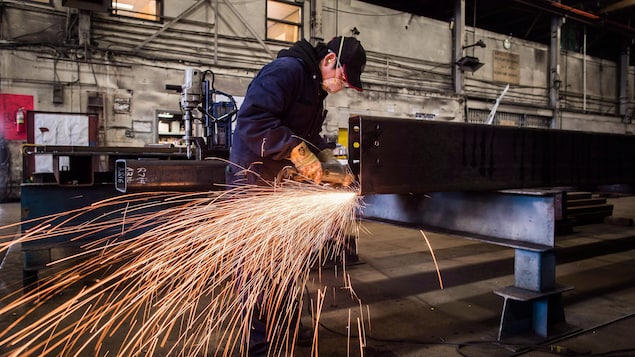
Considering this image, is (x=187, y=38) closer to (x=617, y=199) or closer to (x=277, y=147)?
(x=277, y=147)

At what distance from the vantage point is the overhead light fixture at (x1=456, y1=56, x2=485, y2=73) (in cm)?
1081

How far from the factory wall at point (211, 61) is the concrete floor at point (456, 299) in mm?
4594

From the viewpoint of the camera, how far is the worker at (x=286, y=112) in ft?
6.26

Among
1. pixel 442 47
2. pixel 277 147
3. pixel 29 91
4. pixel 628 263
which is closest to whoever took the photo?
pixel 277 147

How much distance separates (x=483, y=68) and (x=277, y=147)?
12.2 meters

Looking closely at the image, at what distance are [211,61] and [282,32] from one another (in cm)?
200

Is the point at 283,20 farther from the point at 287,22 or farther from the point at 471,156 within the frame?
the point at 471,156

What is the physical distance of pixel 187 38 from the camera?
29.0 feet

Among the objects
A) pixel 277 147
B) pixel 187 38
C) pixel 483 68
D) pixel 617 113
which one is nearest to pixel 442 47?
pixel 483 68

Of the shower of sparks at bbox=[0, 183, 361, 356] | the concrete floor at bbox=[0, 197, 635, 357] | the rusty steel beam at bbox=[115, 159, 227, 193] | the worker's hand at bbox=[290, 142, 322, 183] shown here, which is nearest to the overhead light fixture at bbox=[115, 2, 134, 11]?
the concrete floor at bbox=[0, 197, 635, 357]

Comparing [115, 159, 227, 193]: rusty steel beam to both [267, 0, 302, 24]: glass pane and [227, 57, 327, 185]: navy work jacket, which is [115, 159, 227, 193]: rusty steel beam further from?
[267, 0, 302, 24]: glass pane

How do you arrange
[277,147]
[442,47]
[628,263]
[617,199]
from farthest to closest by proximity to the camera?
[442,47], [617,199], [628,263], [277,147]

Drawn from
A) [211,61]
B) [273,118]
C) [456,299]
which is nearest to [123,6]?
[211,61]

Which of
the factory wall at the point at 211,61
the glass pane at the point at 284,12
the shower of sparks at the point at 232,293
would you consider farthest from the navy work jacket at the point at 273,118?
the glass pane at the point at 284,12
